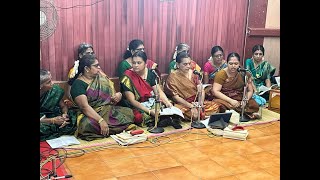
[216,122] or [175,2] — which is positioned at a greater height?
[175,2]

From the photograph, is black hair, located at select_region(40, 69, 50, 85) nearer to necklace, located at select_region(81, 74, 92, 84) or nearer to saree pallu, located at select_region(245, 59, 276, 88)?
necklace, located at select_region(81, 74, 92, 84)

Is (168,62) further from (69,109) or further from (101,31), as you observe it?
(69,109)

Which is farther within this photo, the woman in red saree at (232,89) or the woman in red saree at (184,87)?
the woman in red saree at (232,89)

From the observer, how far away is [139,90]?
490cm

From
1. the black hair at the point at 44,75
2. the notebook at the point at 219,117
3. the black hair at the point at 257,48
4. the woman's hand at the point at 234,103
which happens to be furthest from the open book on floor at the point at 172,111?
the black hair at the point at 257,48

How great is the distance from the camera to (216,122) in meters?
4.87

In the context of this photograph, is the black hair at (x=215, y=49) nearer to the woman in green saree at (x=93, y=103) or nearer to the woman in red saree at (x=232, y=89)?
the woman in red saree at (x=232, y=89)

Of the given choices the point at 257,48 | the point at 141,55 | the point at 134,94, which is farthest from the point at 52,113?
the point at 257,48

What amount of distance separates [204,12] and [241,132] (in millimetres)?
1968

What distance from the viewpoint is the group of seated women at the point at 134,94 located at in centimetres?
437

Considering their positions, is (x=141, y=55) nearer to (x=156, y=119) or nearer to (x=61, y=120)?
(x=156, y=119)

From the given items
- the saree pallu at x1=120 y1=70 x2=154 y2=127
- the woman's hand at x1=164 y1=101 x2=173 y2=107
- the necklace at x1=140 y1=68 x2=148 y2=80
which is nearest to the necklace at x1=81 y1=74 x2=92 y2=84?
the saree pallu at x1=120 y1=70 x2=154 y2=127
